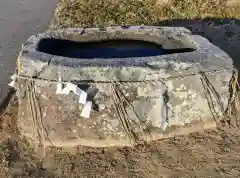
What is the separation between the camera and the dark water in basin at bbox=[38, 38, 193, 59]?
506cm

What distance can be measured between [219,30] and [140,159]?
10.3 ft

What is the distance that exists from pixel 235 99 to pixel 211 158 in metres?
0.81

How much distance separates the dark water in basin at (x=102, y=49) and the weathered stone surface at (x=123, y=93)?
0.39 metres

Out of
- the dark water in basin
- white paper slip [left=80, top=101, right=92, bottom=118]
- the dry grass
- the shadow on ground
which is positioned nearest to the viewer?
white paper slip [left=80, top=101, right=92, bottom=118]

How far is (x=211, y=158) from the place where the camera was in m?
4.46

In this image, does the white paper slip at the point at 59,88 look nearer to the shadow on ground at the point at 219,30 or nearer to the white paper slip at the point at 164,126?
the white paper slip at the point at 164,126

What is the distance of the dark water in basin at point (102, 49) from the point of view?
16.6 feet

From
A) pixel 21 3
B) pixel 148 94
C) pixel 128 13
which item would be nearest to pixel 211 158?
pixel 148 94

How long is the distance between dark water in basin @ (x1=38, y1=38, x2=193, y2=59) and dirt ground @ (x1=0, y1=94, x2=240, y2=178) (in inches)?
39.2

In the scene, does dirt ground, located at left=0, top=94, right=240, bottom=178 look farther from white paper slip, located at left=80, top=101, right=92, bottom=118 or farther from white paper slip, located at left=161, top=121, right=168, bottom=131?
white paper slip, located at left=80, top=101, right=92, bottom=118

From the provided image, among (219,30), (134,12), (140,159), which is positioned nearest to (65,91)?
(140,159)

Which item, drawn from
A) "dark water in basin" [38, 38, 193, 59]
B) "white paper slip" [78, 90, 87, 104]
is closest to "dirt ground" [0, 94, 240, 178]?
"white paper slip" [78, 90, 87, 104]

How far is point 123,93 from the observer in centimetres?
452

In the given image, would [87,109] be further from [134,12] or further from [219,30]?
[134,12]
